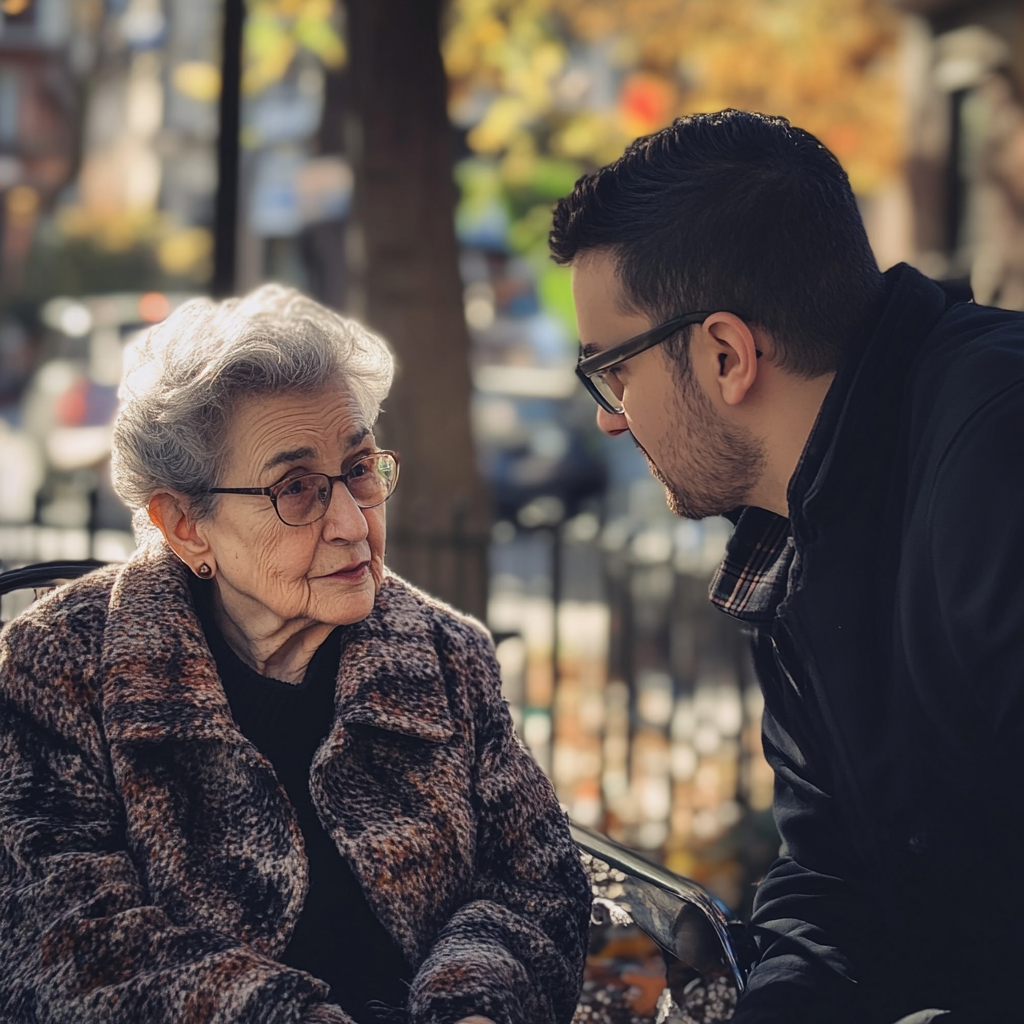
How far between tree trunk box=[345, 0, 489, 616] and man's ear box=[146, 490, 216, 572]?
10.3ft

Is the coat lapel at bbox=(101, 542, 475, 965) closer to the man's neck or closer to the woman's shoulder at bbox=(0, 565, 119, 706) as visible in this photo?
the woman's shoulder at bbox=(0, 565, 119, 706)

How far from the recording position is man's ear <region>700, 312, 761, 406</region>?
2398 mm

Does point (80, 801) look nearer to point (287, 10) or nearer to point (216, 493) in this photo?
point (216, 493)

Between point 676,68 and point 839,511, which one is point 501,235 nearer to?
point 676,68

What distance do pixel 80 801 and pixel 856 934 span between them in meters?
1.34

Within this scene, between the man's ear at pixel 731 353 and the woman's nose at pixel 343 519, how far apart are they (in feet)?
2.32

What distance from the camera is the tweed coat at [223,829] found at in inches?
87.4

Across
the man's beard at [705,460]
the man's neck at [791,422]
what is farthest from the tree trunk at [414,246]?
the man's neck at [791,422]

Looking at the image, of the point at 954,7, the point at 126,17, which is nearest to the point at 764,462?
the point at 126,17

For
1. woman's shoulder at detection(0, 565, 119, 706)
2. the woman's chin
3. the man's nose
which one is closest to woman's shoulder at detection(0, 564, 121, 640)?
woman's shoulder at detection(0, 565, 119, 706)

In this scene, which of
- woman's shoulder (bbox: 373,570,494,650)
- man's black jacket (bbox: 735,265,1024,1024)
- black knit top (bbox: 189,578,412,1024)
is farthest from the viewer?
woman's shoulder (bbox: 373,570,494,650)

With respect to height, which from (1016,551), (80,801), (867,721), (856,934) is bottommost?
(856,934)

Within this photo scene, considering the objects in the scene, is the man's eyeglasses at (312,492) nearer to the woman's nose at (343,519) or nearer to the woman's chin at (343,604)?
the woman's nose at (343,519)

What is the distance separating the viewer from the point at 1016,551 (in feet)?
6.41
